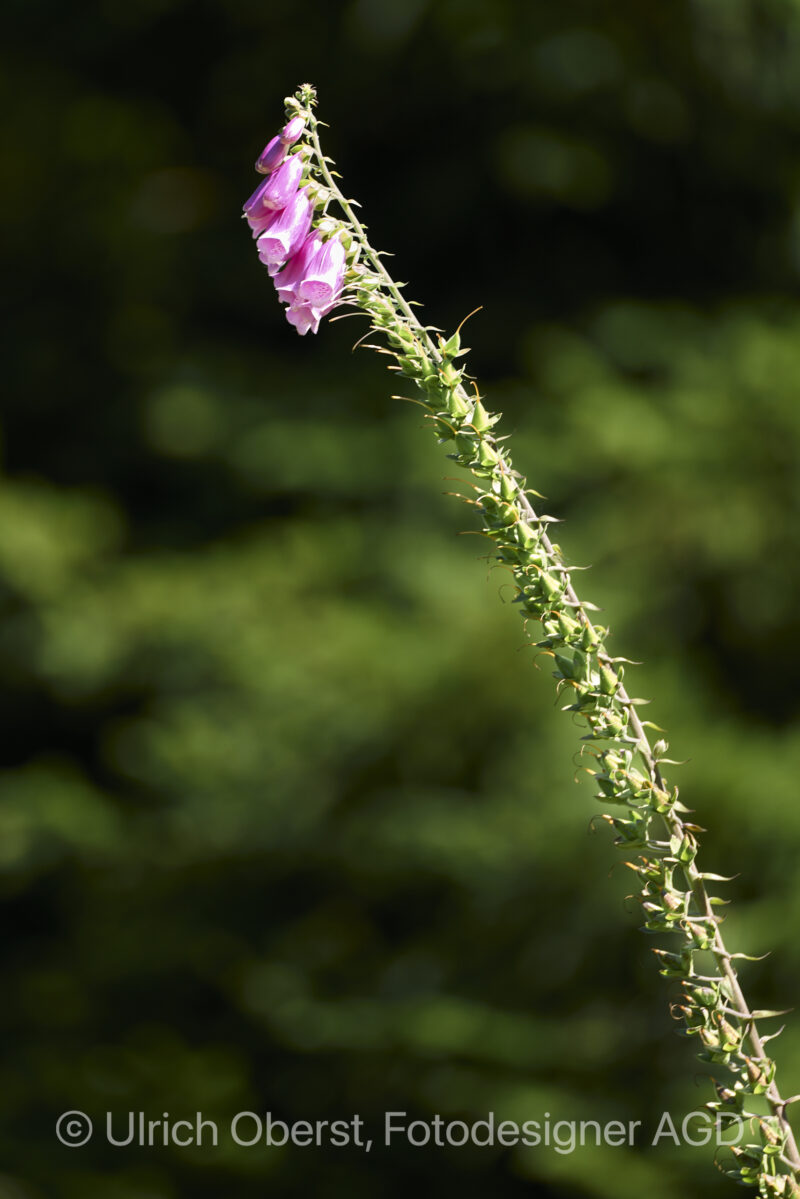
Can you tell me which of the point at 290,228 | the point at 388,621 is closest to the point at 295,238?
the point at 290,228

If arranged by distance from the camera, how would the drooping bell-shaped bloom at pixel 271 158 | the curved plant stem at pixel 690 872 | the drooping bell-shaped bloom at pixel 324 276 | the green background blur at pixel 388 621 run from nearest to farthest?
the curved plant stem at pixel 690 872
the drooping bell-shaped bloom at pixel 324 276
the drooping bell-shaped bloom at pixel 271 158
the green background blur at pixel 388 621

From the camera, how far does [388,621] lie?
5.59 metres

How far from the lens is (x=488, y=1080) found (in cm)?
520

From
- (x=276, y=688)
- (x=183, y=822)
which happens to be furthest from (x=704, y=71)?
(x=183, y=822)

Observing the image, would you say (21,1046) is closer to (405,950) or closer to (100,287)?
(405,950)

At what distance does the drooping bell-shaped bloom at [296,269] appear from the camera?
94 centimetres

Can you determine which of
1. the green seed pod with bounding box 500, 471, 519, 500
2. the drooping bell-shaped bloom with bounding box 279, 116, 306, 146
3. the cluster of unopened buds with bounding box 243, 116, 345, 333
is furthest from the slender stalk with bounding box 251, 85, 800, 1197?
the drooping bell-shaped bloom with bounding box 279, 116, 306, 146

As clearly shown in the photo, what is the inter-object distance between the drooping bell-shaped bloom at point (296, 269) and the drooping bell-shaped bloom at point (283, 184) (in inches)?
1.9

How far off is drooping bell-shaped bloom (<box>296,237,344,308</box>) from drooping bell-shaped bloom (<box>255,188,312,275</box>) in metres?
0.05

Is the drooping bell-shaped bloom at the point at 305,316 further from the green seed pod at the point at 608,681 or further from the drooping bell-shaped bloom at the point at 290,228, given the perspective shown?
the green seed pod at the point at 608,681

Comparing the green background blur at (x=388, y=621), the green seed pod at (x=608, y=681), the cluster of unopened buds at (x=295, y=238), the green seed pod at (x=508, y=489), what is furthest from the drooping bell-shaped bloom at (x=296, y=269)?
the green background blur at (x=388, y=621)

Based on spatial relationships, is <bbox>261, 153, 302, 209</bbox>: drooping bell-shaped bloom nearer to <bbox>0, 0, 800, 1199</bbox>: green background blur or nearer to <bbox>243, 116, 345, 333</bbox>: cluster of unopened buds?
<bbox>243, 116, 345, 333</bbox>: cluster of unopened buds

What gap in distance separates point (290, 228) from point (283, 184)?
1.5 inches

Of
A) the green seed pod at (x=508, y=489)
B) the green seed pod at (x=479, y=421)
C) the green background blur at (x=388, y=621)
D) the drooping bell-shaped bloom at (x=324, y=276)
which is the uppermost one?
the green background blur at (x=388, y=621)
